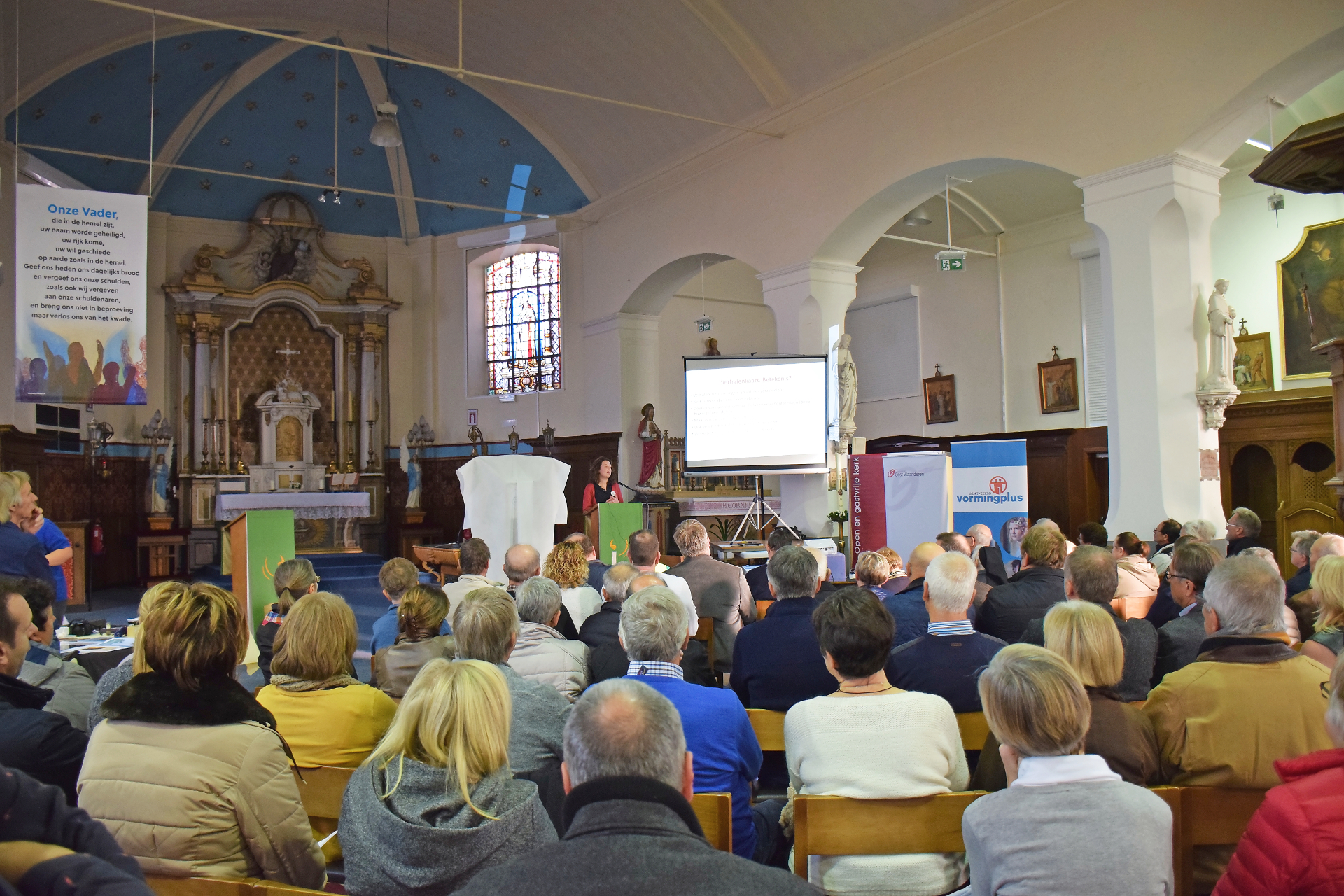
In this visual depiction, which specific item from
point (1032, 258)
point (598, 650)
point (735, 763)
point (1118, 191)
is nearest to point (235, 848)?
point (735, 763)

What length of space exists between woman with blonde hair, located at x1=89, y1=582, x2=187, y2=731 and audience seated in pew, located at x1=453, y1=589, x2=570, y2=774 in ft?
2.37

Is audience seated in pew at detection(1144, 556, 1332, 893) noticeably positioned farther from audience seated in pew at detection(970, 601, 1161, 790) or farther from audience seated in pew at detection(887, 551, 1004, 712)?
audience seated in pew at detection(887, 551, 1004, 712)

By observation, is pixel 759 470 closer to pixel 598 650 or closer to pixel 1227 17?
pixel 1227 17

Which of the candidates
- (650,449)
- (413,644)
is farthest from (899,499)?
(413,644)

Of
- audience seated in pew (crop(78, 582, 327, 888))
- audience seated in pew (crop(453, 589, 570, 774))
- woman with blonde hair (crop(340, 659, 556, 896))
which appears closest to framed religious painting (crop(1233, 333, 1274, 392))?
audience seated in pew (crop(453, 589, 570, 774))

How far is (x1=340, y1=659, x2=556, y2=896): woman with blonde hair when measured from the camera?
5.95 ft

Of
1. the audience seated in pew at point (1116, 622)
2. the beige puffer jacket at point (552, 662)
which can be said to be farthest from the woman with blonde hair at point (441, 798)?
the audience seated in pew at point (1116, 622)

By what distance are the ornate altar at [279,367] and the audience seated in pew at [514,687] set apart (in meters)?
11.9

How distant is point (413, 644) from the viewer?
3406 mm

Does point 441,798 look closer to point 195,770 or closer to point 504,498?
point 195,770

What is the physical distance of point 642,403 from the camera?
526 inches

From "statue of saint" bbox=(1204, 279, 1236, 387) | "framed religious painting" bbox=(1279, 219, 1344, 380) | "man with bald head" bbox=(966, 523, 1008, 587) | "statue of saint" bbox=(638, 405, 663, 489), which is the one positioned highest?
"framed religious painting" bbox=(1279, 219, 1344, 380)

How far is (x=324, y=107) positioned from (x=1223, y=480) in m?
12.2

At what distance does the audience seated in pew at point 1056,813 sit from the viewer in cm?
177
